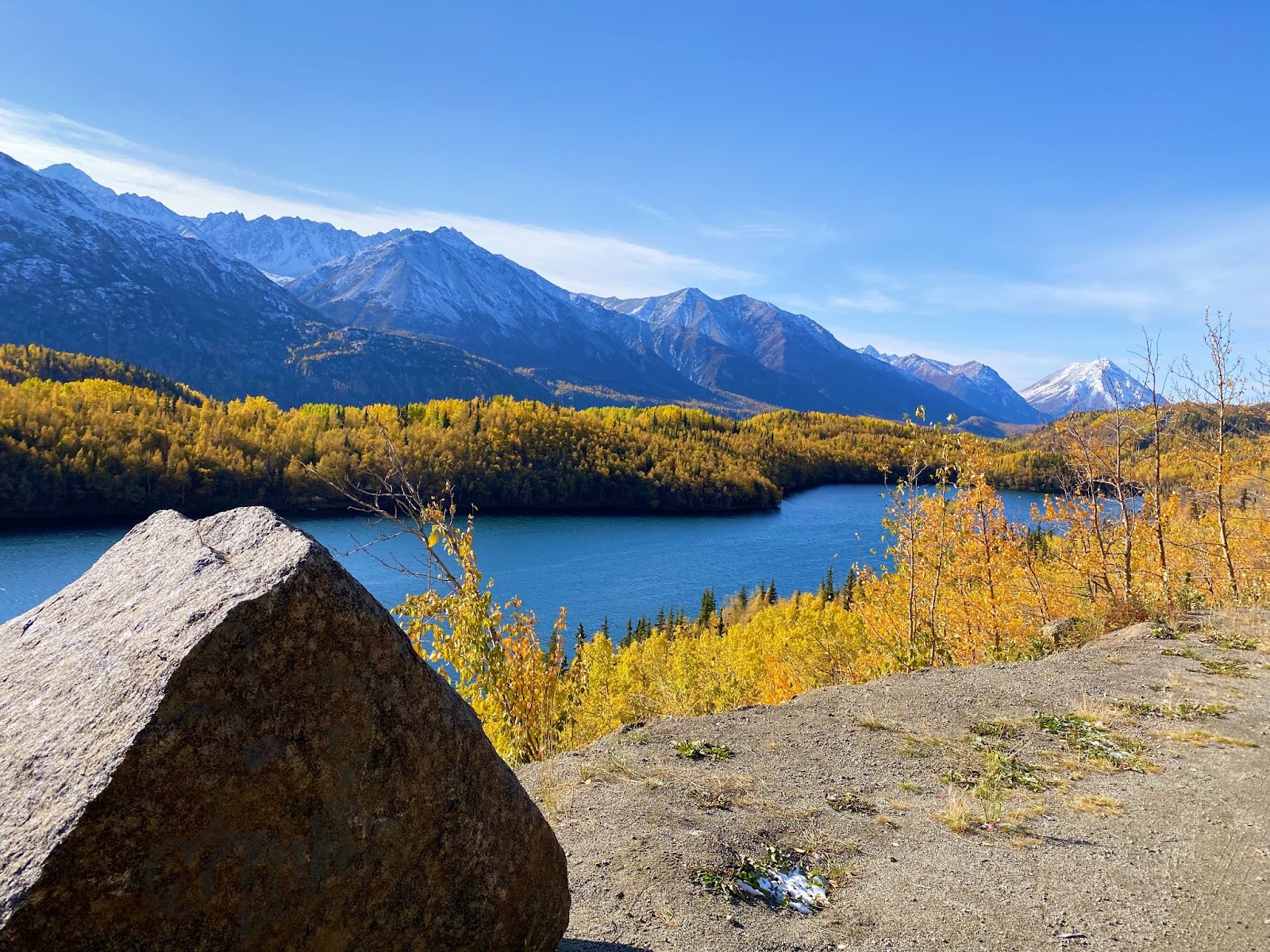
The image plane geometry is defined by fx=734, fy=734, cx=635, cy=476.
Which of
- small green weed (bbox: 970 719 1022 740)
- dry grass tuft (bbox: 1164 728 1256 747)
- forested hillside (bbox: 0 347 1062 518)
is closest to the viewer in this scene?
dry grass tuft (bbox: 1164 728 1256 747)

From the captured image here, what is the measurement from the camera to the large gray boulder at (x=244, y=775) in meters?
2.33

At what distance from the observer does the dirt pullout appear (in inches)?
171

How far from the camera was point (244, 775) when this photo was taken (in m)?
2.57

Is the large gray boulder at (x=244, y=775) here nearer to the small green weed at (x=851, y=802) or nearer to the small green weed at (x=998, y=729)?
the small green weed at (x=851, y=802)

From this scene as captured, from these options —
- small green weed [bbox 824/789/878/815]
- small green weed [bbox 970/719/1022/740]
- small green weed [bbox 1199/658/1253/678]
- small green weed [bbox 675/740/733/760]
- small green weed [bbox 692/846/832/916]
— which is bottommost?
small green weed [bbox 675/740/733/760]

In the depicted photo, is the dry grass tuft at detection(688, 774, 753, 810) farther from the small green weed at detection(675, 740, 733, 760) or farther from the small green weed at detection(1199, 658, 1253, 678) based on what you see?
the small green weed at detection(1199, 658, 1253, 678)

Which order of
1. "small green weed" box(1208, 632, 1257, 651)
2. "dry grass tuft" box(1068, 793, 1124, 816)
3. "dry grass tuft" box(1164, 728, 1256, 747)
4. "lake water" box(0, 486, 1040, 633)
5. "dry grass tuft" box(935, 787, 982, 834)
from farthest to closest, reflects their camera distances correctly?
"lake water" box(0, 486, 1040, 633) → "small green weed" box(1208, 632, 1257, 651) → "dry grass tuft" box(1164, 728, 1256, 747) → "dry grass tuft" box(1068, 793, 1124, 816) → "dry grass tuft" box(935, 787, 982, 834)

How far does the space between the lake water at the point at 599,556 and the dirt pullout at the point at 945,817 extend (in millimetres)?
31665

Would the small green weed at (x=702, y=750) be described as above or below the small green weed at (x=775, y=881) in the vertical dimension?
below

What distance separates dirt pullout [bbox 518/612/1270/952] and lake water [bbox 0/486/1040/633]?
3167 centimetres

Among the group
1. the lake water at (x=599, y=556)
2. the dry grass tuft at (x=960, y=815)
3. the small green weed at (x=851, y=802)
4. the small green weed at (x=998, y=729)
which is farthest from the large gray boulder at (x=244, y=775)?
the lake water at (x=599, y=556)

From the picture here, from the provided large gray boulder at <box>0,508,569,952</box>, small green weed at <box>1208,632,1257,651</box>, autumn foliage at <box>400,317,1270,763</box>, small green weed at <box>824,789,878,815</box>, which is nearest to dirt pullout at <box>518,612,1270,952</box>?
small green weed at <box>824,789,878,815</box>

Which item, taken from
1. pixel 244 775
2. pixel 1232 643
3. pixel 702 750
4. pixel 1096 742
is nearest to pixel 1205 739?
pixel 1096 742

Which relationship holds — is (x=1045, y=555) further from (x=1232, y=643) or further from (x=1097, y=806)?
(x=1097, y=806)
